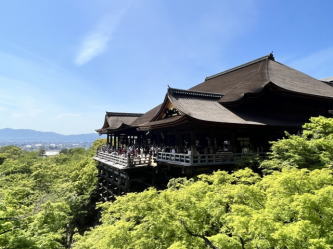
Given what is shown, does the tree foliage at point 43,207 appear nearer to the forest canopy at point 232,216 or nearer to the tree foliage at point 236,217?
the forest canopy at point 232,216

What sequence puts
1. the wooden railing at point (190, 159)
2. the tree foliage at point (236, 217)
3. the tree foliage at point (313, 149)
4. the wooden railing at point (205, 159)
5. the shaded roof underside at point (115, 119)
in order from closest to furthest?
the tree foliage at point (236, 217) → the tree foliage at point (313, 149) → the wooden railing at point (205, 159) → the wooden railing at point (190, 159) → the shaded roof underside at point (115, 119)

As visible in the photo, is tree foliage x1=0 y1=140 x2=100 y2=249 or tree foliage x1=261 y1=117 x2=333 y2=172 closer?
tree foliage x1=0 y1=140 x2=100 y2=249

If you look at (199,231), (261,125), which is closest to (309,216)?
(199,231)

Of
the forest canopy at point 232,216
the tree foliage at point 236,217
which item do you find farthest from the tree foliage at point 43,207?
the tree foliage at point 236,217

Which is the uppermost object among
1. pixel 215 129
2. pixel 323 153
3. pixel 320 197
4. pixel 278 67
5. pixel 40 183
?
pixel 278 67

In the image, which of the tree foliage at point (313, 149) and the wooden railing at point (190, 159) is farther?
the wooden railing at point (190, 159)

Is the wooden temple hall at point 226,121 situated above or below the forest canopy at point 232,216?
above

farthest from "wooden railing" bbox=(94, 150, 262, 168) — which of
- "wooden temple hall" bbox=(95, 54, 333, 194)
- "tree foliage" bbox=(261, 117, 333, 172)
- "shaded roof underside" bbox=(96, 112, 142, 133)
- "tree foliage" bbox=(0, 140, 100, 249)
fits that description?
"shaded roof underside" bbox=(96, 112, 142, 133)

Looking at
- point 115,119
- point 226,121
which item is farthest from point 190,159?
point 115,119

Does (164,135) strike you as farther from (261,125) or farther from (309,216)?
(309,216)

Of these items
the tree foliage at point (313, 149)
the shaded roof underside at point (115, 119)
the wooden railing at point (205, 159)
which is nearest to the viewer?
the tree foliage at point (313, 149)

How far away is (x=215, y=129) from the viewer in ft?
56.1

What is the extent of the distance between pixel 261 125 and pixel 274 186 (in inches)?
412

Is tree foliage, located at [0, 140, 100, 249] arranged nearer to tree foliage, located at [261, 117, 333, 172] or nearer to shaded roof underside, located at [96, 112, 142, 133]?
shaded roof underside, located at [96, 112, 142, 133]
